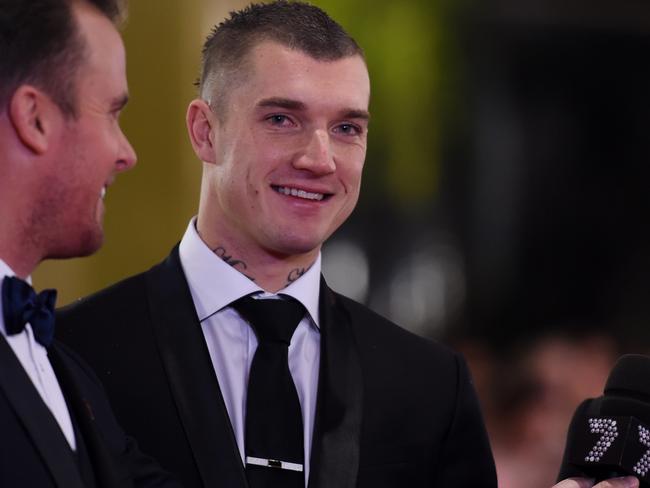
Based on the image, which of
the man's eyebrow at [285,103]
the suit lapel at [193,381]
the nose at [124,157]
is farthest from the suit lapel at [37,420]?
the man's eyebrow at [285,103]

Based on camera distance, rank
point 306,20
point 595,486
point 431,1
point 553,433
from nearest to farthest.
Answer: point 595,486 < point 306,20 < point 553,433 < point 431,1

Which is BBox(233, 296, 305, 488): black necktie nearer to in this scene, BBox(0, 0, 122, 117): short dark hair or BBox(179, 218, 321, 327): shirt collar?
BBox(179, 218, 321, 327): shirt collar

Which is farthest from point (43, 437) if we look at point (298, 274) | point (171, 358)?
point (298, 274)

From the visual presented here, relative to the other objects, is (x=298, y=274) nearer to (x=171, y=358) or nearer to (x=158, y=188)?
(x=171, y=358)

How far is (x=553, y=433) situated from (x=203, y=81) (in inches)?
75.8

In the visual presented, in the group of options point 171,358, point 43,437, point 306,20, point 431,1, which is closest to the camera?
point 43,437

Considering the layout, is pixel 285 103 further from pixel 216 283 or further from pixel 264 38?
pixel 216 283

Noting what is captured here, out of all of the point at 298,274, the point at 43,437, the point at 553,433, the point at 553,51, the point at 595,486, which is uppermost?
the point at 553,51

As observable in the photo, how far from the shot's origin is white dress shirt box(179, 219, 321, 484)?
1.74m

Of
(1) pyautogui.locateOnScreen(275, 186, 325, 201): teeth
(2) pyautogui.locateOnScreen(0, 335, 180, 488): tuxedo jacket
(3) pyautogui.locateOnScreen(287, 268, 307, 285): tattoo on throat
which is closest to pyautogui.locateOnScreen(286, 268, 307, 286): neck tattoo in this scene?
(3) pyautogui.locateOnScreen(287, 268, 307, 285): tattoo on throat

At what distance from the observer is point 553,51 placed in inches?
153

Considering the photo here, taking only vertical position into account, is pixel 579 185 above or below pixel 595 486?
above

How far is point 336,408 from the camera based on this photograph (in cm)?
174

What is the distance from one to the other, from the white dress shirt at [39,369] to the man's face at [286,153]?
0.47m
